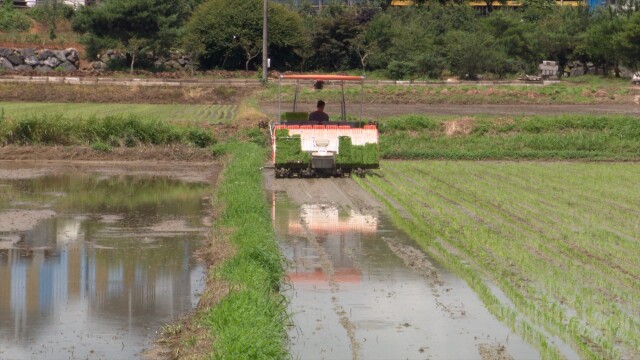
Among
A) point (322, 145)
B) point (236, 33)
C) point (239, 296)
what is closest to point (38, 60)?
point (236, 33)

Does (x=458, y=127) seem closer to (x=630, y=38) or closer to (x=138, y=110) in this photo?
(x=138, y=110)

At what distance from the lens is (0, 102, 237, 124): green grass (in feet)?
127

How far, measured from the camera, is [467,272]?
13.0 metres

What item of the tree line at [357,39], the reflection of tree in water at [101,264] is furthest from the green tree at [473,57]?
the reflection of tree in water at [101,264]

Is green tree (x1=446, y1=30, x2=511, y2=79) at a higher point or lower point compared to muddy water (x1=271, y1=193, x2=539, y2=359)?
higher

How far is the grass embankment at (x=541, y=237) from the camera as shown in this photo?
10.6m

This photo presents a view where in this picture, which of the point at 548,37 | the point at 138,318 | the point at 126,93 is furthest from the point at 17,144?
the point at 548,37

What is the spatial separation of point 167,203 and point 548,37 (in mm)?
53979

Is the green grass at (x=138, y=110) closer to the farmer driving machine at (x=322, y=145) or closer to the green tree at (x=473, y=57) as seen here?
the farmer driving machine at (x=322, y=145)

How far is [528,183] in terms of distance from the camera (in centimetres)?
2314

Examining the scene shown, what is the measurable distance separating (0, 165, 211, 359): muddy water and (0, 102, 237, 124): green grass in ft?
53.4

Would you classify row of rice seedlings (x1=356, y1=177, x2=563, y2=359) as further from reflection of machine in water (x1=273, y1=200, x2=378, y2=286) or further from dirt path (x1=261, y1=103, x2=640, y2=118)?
dirt path (x1=261, y1=103, x2=640, y2=118)

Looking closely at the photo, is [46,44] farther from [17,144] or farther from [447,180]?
[447,180]

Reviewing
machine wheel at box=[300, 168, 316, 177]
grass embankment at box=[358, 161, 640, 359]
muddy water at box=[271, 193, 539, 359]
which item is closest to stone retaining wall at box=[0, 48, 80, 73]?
grass embankment at box=[358, 161, 640, 359]
